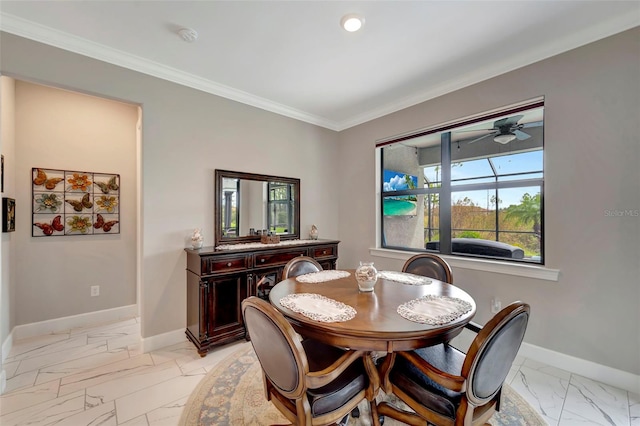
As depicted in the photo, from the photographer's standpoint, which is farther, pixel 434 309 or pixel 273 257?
pixel 273 257

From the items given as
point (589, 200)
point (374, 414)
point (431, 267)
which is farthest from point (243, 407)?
point (589, 200)

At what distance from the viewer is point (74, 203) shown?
120 inches

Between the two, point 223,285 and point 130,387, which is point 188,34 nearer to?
point 223,285

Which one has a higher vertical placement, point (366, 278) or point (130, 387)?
point (366, 278)

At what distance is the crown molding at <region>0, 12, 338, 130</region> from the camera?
203 cm

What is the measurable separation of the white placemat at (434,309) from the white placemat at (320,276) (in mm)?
713

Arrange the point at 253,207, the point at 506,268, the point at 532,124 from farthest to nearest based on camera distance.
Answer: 1. the point at 253,207
2. the point at 532,124
3. the point at 506,268

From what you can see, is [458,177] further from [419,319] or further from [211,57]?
[211,57]

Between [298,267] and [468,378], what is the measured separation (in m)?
1.51

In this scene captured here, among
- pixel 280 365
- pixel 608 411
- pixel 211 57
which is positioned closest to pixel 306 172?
pixel 211 57

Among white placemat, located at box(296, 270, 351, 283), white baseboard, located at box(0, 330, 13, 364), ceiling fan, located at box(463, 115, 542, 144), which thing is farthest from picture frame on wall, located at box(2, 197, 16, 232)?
ceiling fan, located at box(463, 115, 542, 144)

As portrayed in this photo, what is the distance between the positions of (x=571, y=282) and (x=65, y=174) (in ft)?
16.8

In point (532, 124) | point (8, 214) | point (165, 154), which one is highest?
point (532, 124)

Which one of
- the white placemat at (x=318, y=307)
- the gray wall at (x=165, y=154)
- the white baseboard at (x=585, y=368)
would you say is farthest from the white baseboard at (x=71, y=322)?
the white baseboard at (x=585, y=368)
